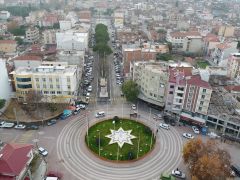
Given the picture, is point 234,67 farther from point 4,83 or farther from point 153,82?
point 4,83

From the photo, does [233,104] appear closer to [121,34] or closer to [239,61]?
[239,61]

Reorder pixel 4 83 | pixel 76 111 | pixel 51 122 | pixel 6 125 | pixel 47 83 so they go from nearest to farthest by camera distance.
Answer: pixel 6 125
pixel 51 122
pixel 76 111
pixel 47 83
pixel 4 83

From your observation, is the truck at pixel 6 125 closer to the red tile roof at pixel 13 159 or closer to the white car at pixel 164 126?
the red tile roof at pixel 13 159

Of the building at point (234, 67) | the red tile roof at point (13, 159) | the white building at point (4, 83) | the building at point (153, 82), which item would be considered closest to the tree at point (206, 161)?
the building at point (153, 82)

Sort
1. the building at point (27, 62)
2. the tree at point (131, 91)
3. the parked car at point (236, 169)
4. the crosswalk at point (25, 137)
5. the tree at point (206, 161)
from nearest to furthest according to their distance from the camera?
the tree at point (206, 161) → the parked car at point (236, 169) → the crosswalk at point (25, 137) → the tree at point (131, 91) → the building at point (27, 62)

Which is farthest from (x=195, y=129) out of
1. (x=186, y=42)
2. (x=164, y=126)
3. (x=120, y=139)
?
(x=186, y=42)

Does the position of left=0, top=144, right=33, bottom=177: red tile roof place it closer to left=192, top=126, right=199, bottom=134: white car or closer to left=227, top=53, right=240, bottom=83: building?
left=192, top=126, right=199, bottom=134: white car
